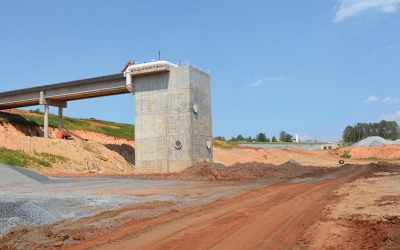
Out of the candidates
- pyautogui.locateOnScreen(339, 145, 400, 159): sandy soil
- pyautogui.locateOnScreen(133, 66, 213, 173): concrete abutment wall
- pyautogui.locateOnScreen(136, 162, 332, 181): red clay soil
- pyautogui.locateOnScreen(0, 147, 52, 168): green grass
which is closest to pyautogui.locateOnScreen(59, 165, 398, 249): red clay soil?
pyautogui.locateOnScreen(136, 162, 332, 181): red clay soil

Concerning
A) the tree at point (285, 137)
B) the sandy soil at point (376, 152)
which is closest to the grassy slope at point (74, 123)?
the sandy soil at point (376, 152)

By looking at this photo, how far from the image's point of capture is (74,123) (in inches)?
2729

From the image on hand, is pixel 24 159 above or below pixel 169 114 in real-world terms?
below

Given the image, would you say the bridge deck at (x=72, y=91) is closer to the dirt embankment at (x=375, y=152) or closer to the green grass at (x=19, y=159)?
the green grass at (x=19, y=159)

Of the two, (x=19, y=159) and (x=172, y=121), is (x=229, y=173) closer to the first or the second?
(x=172, y=121)

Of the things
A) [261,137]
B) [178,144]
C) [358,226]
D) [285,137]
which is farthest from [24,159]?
[285,137]

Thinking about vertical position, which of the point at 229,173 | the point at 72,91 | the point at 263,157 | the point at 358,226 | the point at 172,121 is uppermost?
the point at 72,91

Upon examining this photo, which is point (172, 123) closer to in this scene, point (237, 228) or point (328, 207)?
point (328, 207)

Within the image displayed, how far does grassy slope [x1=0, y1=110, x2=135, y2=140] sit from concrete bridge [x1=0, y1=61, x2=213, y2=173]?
79.2 ft

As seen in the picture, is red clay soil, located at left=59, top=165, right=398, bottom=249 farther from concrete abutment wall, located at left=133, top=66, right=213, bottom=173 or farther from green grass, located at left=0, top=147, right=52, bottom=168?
green grass, located at left=0, top=147, right=52, bottom=168

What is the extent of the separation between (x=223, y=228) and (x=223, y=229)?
0.52 feet

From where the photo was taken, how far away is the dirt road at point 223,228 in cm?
921

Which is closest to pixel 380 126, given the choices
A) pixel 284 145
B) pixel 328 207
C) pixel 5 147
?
pixel 284 145

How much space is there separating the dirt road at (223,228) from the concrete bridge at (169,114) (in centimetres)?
2422
